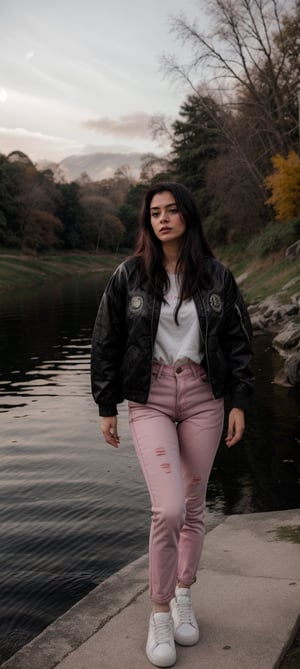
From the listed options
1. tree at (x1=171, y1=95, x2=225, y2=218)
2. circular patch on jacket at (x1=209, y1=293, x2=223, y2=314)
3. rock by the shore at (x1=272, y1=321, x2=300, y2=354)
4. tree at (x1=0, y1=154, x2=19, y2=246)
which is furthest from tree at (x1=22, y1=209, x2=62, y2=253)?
circular patch on jacket at (x1=209, y1=293, x2=223, y2=314)

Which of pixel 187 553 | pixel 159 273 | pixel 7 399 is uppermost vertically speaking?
pixel 159 273

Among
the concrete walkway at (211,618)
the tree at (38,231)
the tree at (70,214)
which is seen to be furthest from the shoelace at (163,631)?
the tree at (70,214)

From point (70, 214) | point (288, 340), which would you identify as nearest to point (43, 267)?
point (70, 214)

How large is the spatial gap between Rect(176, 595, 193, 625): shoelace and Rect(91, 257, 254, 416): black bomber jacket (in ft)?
2.95

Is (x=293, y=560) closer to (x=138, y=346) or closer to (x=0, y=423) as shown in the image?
(x=138, y=346)

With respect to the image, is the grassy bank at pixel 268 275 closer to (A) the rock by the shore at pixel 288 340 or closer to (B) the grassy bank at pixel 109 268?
(B) the grassy bank at pixel 109 268

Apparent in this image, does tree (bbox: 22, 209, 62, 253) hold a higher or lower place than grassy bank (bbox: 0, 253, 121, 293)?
higher

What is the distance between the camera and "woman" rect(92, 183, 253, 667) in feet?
10.1

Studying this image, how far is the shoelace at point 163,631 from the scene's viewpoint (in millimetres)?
3021

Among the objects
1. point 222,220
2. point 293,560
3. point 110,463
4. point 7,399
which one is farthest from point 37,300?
point 293,560

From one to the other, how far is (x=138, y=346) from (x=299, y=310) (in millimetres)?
13930

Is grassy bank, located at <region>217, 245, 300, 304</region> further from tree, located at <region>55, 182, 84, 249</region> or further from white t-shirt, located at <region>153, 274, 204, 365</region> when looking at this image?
tree, located at <region>55, 182, 84, 249</region>

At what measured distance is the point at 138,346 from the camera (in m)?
3.15

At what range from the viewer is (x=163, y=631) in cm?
304
